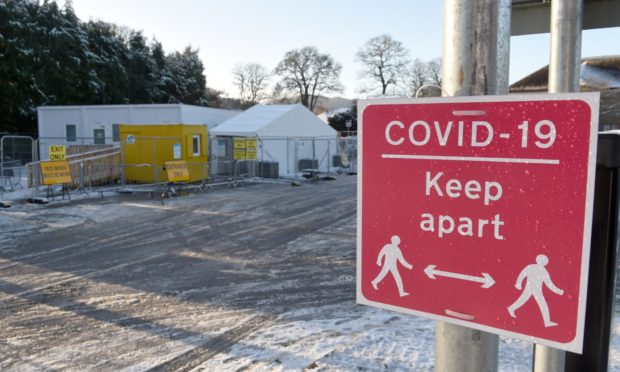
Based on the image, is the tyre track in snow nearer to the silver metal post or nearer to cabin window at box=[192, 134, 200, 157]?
the silver metal post

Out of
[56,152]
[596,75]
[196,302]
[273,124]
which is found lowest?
[196,302]

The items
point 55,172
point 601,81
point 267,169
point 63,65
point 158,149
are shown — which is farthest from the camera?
point 63,65

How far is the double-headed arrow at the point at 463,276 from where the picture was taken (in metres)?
1.43

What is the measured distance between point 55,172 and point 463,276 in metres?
17.2

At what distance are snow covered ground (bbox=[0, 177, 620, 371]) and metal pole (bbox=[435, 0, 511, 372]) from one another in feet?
10.0

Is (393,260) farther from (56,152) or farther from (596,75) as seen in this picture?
(596,75)

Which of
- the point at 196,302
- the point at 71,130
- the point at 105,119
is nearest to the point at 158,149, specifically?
the point at 105,119

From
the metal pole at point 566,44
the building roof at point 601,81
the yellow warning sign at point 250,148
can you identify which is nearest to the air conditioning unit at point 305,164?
the yellow warning sign at point 250,148

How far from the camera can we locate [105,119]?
27984mm

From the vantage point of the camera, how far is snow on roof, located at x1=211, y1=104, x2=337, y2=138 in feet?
84.5

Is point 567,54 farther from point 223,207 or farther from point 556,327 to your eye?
point 223,207

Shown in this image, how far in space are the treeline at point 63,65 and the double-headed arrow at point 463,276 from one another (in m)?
40.6

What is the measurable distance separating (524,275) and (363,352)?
364 centimetres

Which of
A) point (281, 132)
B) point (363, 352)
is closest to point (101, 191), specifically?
point (281, 132)
